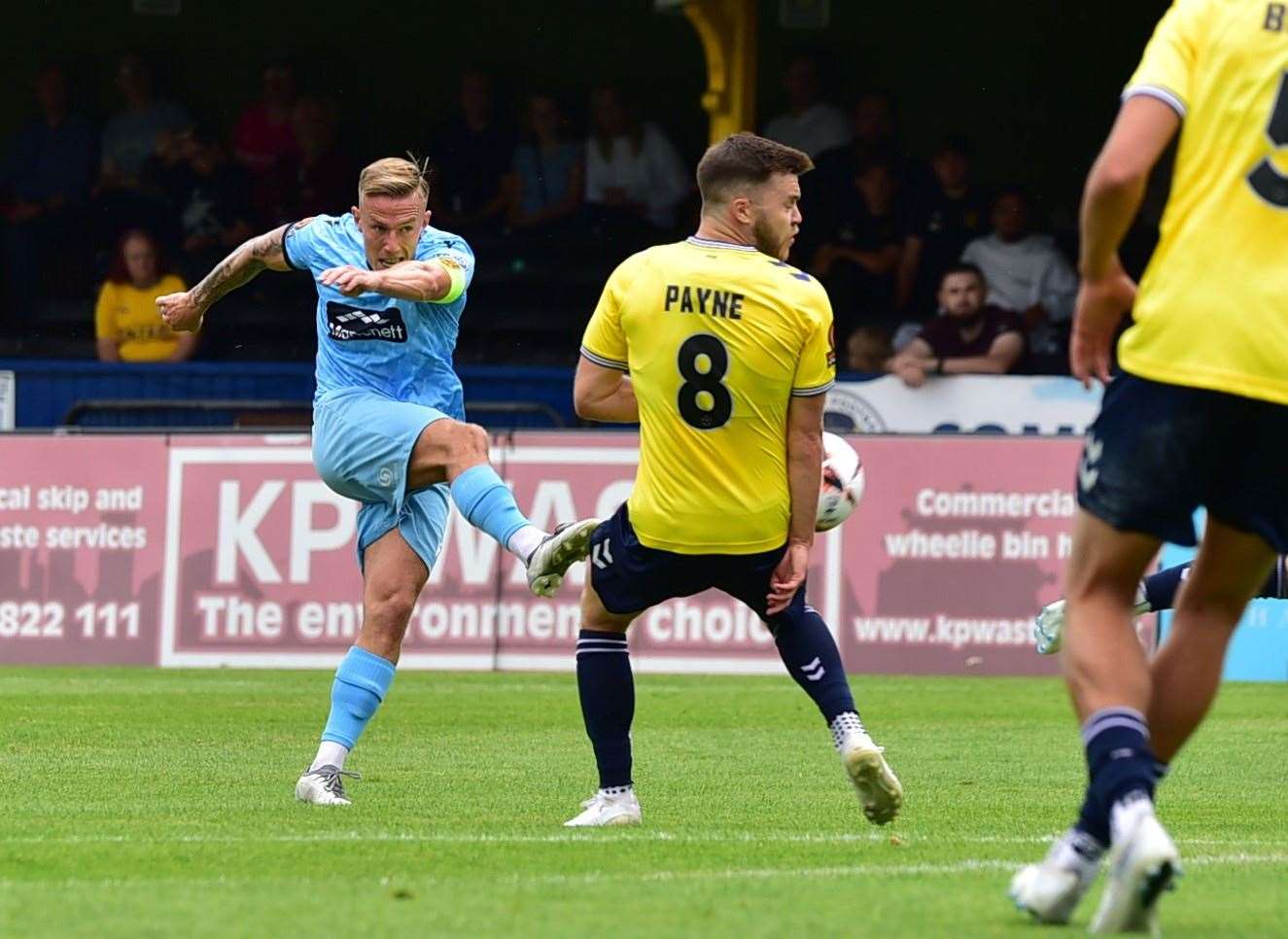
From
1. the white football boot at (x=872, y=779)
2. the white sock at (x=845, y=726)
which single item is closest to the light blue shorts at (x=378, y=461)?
the white sock at (x=845, y=726)

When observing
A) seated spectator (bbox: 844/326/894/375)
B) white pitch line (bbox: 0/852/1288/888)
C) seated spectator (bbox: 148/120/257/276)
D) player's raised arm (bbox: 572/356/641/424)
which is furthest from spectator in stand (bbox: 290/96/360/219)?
white pitch line (bbox: 0/852/1288/888)

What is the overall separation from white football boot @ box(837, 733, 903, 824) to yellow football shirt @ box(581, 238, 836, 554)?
2.05 feet

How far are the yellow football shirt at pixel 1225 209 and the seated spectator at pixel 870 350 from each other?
1162 centimetres

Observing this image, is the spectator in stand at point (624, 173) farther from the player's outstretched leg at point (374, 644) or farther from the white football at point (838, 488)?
the player's outstretched leg at point (374, 644)

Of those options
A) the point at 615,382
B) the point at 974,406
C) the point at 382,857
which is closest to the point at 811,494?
the point at 615,382

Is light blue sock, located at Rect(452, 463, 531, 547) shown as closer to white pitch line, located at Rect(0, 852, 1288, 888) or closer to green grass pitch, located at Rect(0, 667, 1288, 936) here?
green grass pitch, located at Rect(0, 667, 1288, 936)

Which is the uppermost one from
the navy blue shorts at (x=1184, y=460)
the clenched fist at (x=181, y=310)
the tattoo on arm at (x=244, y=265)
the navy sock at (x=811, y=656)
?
the navy blue shorts at (x=1184, y=460)

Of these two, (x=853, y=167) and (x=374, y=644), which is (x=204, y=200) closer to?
(x=853, y=167)

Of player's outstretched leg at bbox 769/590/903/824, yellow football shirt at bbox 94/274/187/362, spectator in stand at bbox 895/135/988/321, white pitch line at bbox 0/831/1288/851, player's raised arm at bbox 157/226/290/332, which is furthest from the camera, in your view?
spectator in stand at bbox 895/135/988/321

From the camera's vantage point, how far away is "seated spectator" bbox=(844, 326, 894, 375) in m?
16.5

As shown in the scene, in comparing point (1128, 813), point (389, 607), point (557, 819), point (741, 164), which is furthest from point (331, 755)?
point (1128, 813)

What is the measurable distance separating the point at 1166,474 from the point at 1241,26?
2.94 ft

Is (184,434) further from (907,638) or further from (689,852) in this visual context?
(689,852)

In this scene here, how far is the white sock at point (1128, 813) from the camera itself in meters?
4.50
